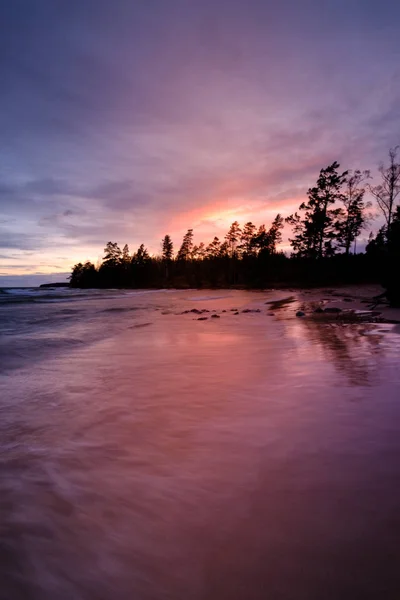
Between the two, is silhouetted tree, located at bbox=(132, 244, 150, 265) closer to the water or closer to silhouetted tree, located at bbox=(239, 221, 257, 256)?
silhouetted tree, located at bbox=(239, 221, 257, 256)

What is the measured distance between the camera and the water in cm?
116

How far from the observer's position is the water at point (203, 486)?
1155mm

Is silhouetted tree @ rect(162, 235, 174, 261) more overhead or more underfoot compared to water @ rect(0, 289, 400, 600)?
more overhead

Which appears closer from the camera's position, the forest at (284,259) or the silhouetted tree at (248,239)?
the forest at (284,259)

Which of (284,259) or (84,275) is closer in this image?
(284,259)

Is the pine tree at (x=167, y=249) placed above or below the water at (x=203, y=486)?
above

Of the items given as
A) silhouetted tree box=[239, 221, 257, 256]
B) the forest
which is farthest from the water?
silhouetted tree box=[239, 221, 257, 256]

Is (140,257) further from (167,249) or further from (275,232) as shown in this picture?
(275,232)

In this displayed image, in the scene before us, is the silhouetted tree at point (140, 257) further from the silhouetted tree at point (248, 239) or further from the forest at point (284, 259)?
the silhouetted tree at point (248, 239)

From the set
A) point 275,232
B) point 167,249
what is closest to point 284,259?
point 275,232

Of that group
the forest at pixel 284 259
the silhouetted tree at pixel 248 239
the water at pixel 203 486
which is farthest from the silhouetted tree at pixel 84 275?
the water at pixel 203 486

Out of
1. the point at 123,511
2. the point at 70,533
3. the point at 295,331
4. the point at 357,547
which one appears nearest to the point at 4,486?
the point at 70,533

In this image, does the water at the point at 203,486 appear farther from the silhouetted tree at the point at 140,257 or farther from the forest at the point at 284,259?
the silhouetted tree at the point at 140,257

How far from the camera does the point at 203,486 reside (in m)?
1.69
